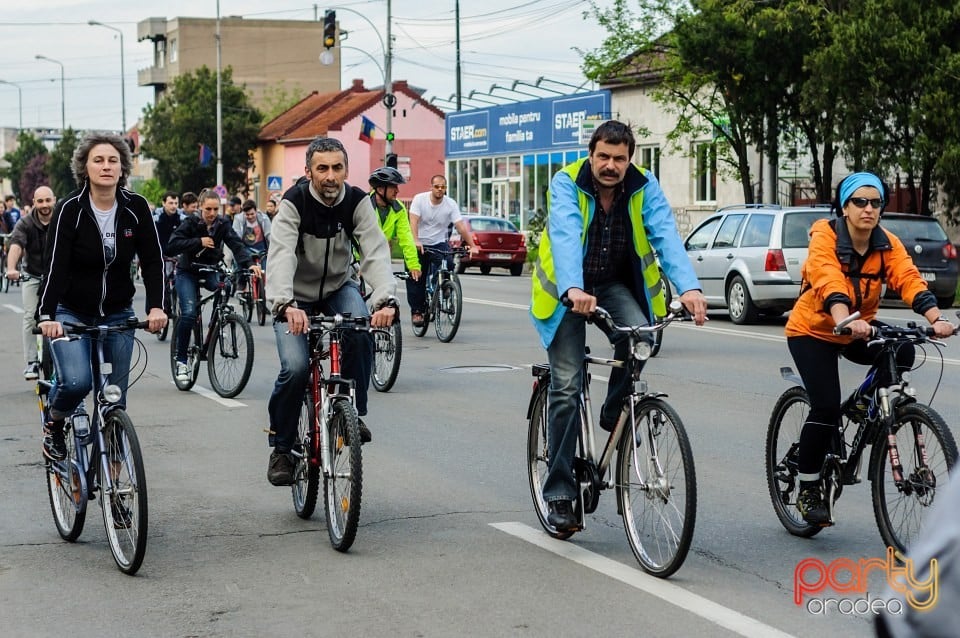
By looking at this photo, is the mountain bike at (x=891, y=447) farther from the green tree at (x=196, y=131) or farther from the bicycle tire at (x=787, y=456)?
the green tree at (x=196, y=131)

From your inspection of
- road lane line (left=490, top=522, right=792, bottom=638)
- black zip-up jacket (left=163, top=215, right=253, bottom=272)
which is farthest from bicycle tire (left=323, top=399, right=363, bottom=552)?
black zip-up jacket (left=163, top=215, right=253, bottom=272)

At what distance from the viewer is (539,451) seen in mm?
A: 6570

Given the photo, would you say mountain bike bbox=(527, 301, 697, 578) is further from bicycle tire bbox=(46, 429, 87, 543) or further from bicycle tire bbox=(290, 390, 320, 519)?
bicycle tire bbox=(46, 429, 87, 543)

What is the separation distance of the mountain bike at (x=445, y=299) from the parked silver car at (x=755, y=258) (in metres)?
4.59

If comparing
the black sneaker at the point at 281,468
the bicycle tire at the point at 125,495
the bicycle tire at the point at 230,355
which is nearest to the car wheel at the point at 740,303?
the bicycle tire at the point at 230,355

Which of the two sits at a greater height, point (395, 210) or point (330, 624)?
point (395, 210)

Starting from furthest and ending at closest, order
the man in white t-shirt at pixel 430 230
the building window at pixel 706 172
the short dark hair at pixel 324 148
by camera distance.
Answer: the building window at pixel 706 172 → the man in white t-shirt at pixel 430 230 → the short dark hair at pixel 324 148

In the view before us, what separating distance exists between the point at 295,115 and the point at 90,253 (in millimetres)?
79887

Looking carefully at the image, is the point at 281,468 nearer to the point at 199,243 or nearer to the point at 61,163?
the point at 199,243

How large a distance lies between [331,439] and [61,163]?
344 ft

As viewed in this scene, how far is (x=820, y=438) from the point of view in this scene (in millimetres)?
6102

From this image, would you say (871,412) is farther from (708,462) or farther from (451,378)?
(451,378)

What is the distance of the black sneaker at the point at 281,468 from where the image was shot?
269 inches

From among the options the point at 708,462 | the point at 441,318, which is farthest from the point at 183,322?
Result: the point at 708,462
